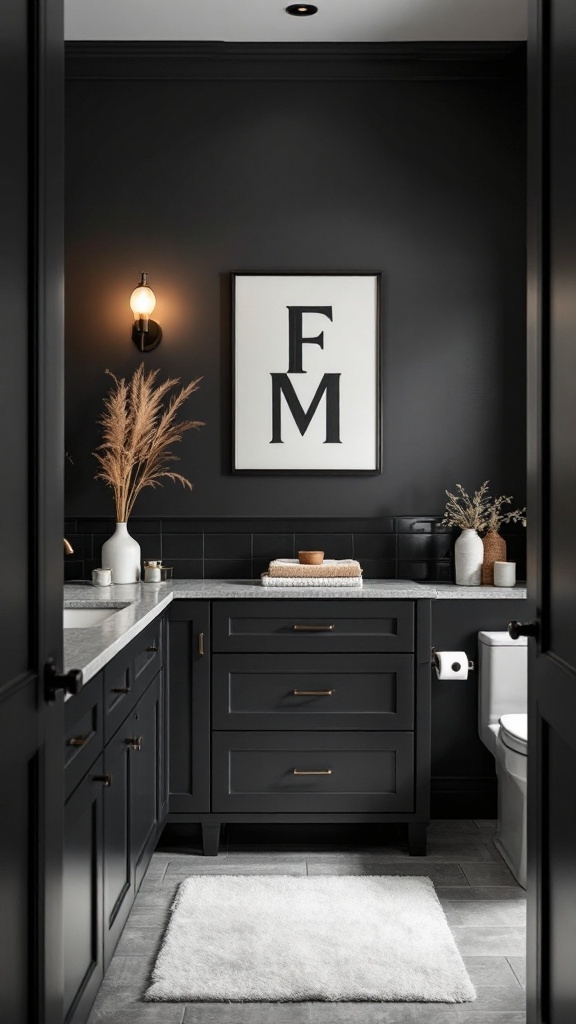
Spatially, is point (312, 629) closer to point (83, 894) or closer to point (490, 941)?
point (490, 941)

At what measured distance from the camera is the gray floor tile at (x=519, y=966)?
2433mm

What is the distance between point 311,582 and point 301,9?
207 cm

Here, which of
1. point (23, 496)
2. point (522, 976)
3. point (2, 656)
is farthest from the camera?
point (522, 976)

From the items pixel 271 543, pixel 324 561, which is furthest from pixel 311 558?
pixel 271 543

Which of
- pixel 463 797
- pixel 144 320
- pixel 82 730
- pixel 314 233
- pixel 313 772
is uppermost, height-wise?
pixel 314 233

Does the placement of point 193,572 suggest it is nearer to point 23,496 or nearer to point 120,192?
point 120,192

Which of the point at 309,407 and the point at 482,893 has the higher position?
the point at 309,407

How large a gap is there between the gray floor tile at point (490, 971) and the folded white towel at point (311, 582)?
130 cm

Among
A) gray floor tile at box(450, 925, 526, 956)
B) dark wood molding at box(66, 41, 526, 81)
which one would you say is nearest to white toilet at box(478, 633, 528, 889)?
gray floor tile at box(450, 925, 526, 956)

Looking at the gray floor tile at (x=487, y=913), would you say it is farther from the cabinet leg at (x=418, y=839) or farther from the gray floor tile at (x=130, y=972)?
the gray floor tile at (x=130, y=972)

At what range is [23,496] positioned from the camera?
1322 millimetres

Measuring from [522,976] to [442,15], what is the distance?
10.5ft

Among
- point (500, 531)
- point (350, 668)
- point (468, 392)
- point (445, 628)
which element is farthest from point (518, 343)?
point (350, 668)

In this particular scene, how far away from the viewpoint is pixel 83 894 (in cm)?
193
